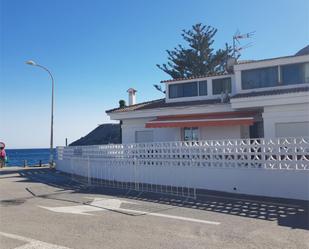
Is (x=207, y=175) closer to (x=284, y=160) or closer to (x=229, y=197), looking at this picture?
(x=229, y=197)

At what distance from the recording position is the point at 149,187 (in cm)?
1394

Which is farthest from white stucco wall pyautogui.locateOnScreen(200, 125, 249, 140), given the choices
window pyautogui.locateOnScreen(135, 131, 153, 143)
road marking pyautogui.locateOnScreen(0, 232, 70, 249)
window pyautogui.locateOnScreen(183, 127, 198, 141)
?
road marking pyautogui.locateOnScreen(0, 232, 70, 249)

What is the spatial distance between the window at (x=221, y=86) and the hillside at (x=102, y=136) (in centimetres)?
1451

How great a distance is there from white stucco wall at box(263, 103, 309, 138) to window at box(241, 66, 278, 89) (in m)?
2.98

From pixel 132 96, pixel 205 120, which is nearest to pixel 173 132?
pixel 205 120

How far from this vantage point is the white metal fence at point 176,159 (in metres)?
10.9

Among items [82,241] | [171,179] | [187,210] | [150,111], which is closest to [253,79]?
[150,111]

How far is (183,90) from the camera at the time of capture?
80.9ft

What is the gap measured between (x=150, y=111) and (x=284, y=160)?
13.3 m

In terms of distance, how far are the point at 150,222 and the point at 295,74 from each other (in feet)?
48.4

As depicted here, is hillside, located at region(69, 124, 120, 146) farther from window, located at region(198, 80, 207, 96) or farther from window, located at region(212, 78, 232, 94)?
window, located at region(212, 78, 232, 94)

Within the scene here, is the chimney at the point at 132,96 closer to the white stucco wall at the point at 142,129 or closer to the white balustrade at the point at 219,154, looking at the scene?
the white stucco wall at the point at 142,129

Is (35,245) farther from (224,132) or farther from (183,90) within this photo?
(183,90)

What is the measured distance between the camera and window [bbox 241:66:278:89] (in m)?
20.2
